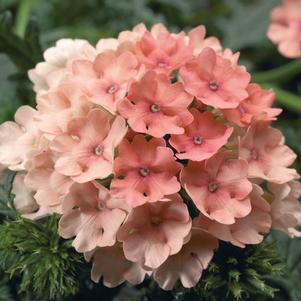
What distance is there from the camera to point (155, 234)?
73 centimetres

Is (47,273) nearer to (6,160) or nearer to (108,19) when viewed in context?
(6,160)

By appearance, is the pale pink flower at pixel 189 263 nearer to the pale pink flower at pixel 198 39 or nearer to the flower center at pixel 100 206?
the flower center at pixel 100 206

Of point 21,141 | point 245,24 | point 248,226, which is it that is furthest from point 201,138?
point 245,24

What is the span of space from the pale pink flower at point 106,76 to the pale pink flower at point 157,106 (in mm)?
17

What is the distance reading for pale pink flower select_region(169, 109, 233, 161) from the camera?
28.3 inches

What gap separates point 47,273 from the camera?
75cm

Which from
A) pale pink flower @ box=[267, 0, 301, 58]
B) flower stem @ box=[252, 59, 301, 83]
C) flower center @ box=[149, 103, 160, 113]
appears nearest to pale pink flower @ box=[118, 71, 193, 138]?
flower center @ box=[149, 103, 160, 113]

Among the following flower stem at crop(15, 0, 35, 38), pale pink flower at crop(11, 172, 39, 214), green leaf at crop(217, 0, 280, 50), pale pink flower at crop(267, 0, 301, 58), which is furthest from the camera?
green leaf at crop(217, 0, 280, 50)

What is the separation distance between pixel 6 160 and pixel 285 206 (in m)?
0.32

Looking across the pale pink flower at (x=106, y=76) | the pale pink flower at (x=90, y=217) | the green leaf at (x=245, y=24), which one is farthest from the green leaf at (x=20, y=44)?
the green leaf at (x=245, y=24)

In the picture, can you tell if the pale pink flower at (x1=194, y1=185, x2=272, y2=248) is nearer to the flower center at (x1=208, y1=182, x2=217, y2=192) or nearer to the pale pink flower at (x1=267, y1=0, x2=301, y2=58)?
the flower center at (x1=208, y1=182, x2=217, y2=192)

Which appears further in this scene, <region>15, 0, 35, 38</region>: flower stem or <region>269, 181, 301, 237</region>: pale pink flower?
<region>15, 0, 35, 38</region>: flower stem

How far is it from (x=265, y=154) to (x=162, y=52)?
0.54 feet

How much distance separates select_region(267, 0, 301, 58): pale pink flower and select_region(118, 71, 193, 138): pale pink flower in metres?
0.44
